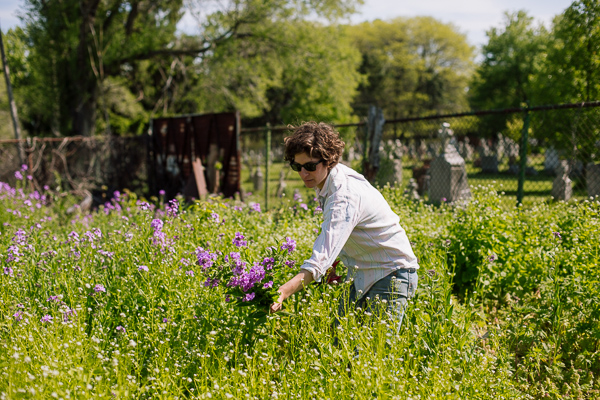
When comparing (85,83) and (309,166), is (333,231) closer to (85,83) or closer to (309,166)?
(309,166)

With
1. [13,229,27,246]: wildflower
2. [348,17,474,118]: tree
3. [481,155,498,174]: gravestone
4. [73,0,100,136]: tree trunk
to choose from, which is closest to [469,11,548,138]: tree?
[348,17,474,118]: tree

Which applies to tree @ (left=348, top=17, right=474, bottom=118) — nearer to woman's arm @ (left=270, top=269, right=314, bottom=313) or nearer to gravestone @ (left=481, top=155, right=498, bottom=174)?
gravestone @ (left=481, top=155, right=498, bottom=174)

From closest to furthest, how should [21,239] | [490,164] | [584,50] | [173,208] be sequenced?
[21,239]
[173,208]
[584,50]
[490,164]

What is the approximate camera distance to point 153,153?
12.4 metres

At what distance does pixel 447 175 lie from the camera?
10758mm

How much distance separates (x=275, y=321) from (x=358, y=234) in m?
0.89

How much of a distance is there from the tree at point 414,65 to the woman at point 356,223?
43.2 m

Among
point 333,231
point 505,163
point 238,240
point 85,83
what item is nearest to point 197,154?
point 238,240

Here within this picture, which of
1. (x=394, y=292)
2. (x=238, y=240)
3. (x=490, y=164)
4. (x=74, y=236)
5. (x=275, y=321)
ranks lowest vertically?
(x=275, y=321)

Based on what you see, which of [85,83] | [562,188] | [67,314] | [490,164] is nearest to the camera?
[67,314]

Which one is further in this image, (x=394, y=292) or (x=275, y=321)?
(x=275, y=321)

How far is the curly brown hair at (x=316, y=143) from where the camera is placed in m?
2.62

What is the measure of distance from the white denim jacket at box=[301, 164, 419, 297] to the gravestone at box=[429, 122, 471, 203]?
27.0 feet

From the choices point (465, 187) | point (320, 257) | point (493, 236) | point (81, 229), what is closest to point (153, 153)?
point (81, 229)
